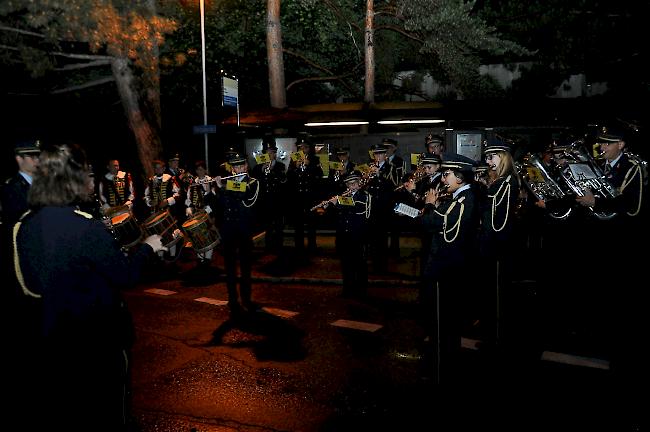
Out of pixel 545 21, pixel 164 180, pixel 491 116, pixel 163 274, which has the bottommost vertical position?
pixel 163 274

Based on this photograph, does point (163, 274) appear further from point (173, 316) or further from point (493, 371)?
point (493, 371)

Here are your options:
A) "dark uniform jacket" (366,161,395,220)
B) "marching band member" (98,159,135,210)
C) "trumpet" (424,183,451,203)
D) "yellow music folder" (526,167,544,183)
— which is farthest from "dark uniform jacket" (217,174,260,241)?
"marching band member" (98,159,135,210)

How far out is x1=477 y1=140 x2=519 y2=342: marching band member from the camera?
20.6 ft

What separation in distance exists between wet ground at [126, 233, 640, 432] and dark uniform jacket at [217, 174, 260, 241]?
124 cm

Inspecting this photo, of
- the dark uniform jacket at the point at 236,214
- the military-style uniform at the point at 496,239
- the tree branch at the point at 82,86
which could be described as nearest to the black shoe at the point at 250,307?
the dark uniform jacket at the point at 236,214

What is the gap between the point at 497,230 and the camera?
6328 mm

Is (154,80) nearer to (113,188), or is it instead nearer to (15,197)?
(113,188)

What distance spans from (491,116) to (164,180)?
8312 millimetres

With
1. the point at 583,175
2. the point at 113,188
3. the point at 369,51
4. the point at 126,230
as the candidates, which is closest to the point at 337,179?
the point at 113,188

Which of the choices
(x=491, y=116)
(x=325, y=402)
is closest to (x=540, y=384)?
(x=325, y=402)

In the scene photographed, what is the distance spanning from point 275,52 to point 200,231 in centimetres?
1127

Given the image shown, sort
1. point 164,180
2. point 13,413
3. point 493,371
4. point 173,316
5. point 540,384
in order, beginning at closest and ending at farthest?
point 13,413
point 540,384
point 493,371
point 173,316
point 164,180

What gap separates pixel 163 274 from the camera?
11.6m

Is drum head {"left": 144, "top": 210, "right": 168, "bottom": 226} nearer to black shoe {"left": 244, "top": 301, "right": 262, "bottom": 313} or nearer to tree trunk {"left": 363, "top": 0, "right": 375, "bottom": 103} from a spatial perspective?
black shoe {"left": 244, "top": 301, "right": 262, "bottom": 313}
